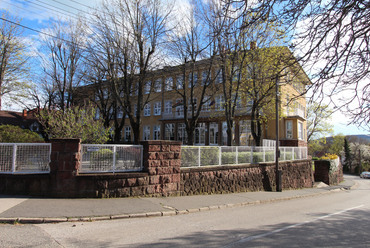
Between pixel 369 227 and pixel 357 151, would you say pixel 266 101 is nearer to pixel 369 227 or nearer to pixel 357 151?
pixel 369 227

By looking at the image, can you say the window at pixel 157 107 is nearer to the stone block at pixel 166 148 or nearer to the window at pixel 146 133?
the window at pixel 146 133

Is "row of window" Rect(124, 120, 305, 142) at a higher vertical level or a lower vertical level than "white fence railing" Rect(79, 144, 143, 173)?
higher

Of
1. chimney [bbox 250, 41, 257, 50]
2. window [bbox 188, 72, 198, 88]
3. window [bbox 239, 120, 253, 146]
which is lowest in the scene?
window [bbox 239, 120, 253, 146]

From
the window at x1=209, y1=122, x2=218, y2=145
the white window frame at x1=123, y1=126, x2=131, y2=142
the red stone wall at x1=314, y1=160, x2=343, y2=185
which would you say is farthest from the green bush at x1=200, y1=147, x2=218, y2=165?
the white window frame at x1=123, y1=126, x2=131, y2=142

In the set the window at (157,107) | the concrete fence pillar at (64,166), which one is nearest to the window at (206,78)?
the concrete fence pillar at (64,166)

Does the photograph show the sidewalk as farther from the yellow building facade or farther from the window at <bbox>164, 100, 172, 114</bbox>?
the window at <bbox>164, 100, 172, 114</bbox>

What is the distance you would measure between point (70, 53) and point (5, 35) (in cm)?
596

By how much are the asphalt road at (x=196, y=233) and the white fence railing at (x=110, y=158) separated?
2.97 m

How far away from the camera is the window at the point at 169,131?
3522 cm

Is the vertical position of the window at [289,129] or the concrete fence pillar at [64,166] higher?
the window at [289,129]

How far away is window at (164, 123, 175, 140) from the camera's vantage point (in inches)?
1387

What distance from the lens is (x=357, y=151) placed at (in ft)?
219

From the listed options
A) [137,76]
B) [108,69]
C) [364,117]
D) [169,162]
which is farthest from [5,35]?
[364,117]

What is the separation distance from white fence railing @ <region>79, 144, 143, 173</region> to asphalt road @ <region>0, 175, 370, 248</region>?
297 centimetres
